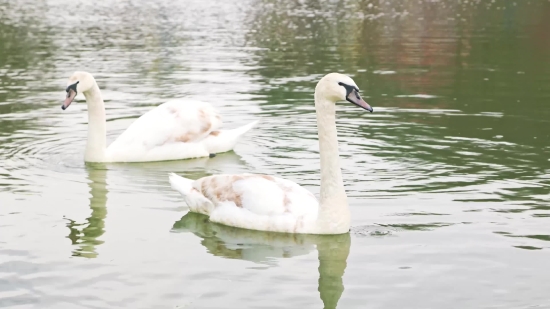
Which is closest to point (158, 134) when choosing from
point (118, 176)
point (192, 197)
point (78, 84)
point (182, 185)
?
point (118, 176)

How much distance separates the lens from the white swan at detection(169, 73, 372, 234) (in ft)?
34.9

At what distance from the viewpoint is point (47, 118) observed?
60.1 ft

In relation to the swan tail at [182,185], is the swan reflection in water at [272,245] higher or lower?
Result: lower

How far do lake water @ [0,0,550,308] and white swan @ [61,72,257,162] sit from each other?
0.19m

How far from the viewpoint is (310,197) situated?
36.3 ft

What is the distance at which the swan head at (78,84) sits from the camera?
14.6m

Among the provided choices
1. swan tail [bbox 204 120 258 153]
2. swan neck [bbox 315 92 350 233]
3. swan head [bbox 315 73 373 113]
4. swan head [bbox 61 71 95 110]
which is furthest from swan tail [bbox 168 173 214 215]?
swan tail [bbox 204 120 258 153]

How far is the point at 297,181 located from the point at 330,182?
2.61 m

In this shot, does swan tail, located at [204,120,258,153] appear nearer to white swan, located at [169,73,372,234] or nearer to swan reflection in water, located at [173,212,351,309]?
swan reflection in water, located at [173,212,351,309]

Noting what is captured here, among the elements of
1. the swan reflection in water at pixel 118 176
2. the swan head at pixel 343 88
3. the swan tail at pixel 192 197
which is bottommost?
the swan reflection in water at pixel 118 176

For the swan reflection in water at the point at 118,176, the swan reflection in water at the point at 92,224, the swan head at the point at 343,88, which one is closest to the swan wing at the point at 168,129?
the swan reflection in water at the point at 118,176

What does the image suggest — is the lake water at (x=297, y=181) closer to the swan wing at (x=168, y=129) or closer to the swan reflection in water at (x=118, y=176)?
the swan reflection in water at (x=118, y=176)

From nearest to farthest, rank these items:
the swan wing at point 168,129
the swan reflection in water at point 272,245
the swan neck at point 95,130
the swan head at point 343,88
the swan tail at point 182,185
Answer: the swan reflection in water at point 272,245
the swan head at point 343,88
the swan tail at point 182,185
the swan neck at point 95,130
the swan wing at point 168,129

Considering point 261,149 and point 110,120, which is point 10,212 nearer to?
point 261,149
